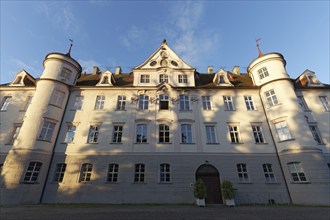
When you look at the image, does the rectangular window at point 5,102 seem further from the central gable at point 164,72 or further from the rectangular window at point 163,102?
the rectangular window at point 163,102

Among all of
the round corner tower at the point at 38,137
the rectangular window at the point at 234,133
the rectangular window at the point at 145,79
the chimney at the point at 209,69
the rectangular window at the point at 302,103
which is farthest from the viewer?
the chimney at the point at 209,69

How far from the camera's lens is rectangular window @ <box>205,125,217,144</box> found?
61.2 ft

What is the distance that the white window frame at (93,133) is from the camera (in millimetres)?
18609

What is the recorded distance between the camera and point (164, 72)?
22812mm

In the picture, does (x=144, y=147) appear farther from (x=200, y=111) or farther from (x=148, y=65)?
(x=148, y=65)

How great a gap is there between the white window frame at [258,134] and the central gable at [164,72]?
878 centimetres

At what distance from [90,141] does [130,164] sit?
5161 millimetres

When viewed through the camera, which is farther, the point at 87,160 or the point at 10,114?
the point at 10,114

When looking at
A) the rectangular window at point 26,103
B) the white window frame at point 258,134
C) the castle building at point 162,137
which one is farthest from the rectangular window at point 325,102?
the rectangular window at point 26,103

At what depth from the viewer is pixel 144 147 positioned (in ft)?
59.5

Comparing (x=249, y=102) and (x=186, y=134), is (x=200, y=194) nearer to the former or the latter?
(x=186, y=134)

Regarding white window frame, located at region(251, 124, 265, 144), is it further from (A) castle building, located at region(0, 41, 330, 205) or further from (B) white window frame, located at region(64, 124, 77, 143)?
(B) white window frame, located at region(64, 124, 77, 143)

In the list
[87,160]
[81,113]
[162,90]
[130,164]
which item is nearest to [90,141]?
[87,160]

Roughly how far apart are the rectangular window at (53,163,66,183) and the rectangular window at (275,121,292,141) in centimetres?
2283
